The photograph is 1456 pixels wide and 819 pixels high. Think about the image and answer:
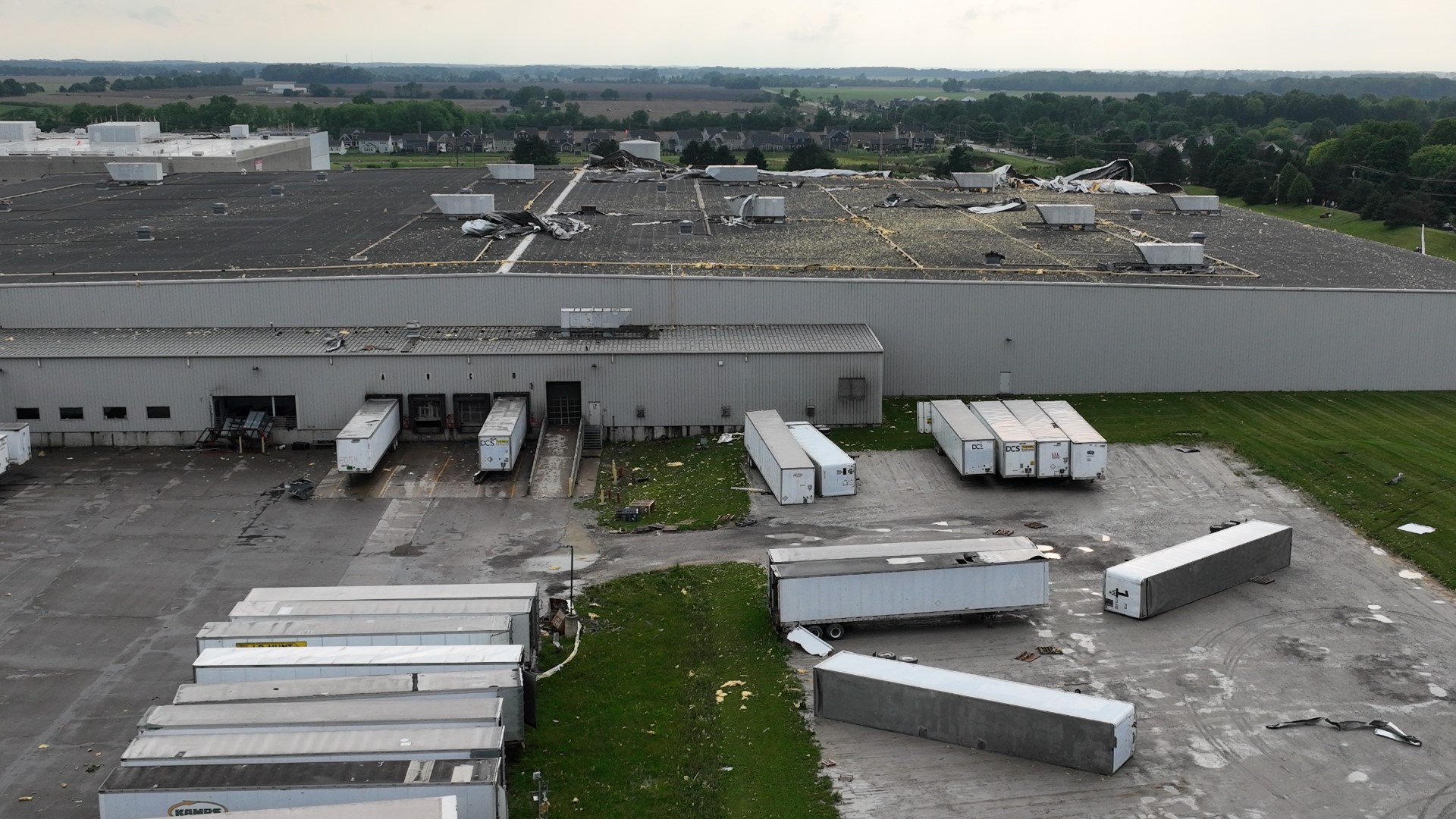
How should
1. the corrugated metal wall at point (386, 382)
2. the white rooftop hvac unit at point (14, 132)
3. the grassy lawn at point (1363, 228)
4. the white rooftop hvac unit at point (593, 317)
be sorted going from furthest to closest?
1. the white rooftop hvac unit at point (14, 132)
2. the grassy lawn at point (1363, 228)
3. the white rooftop hvac unit at point (593, 317)
4. the corrugated metal wall at point (386, 382)

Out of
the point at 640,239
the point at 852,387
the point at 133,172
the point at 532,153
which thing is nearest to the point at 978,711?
the point at 852,387

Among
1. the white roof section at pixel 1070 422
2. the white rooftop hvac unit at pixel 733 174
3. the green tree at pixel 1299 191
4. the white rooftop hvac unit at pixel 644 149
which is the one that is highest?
the white rooftop hvac unit at pixel 644 149

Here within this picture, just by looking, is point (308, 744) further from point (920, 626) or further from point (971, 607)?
point (971, 607)

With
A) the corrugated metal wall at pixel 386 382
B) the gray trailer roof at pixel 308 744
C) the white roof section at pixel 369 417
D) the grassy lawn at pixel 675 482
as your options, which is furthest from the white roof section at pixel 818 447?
the gray trailer roof at pixel 308 744

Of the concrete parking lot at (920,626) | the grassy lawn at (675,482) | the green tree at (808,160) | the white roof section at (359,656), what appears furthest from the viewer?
the green tree at (808,160)

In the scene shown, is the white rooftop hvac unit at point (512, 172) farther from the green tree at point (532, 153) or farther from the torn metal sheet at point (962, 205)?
the green tree at point (532, 153)

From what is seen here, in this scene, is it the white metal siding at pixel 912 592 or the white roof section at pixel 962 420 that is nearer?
the white metal siding at pixel 912 592

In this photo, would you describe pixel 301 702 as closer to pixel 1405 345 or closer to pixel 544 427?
pixel 544 427

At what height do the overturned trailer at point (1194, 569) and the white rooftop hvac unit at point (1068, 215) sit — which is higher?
the white rooftop hvac unit at point (1068, 215)

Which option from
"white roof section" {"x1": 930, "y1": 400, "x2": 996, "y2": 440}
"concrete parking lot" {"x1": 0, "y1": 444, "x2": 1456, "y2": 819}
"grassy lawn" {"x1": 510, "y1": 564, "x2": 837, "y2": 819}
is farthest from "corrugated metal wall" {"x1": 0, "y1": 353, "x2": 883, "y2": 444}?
"grassy lawn" {"x1": 510, "y1": 564, "x2": 837, "y2": 819}
